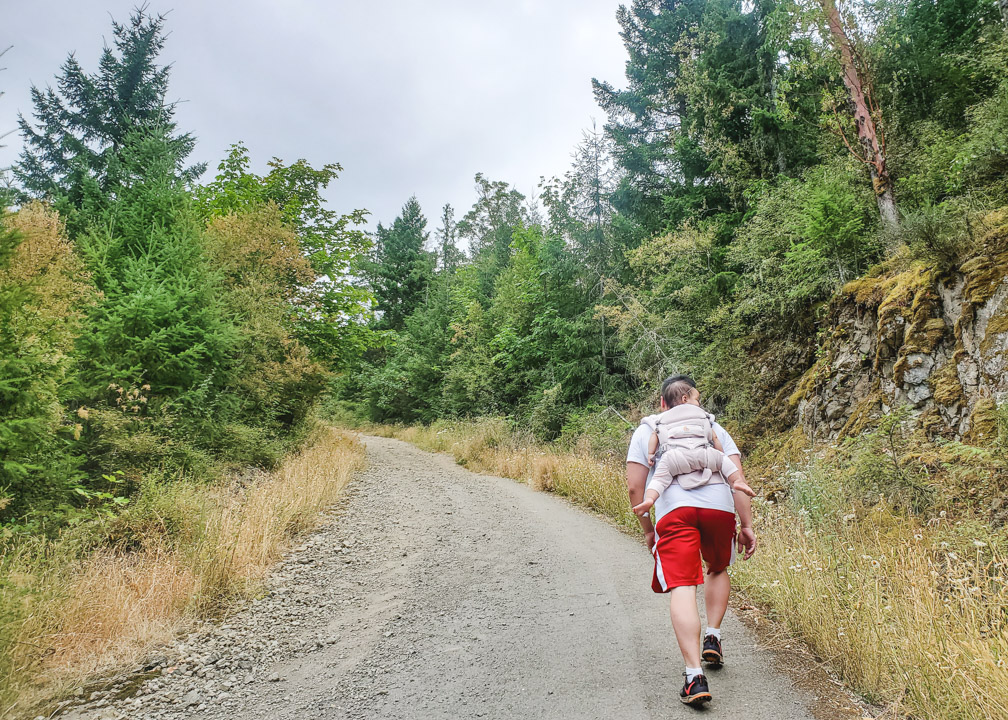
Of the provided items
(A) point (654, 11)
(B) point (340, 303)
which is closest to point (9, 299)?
(B) point (340, 303)

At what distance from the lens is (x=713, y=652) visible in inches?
114

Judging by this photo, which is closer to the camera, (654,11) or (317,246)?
(317,246)

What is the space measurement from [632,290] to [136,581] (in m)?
12.9

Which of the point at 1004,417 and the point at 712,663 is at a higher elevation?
the point at 1004,417

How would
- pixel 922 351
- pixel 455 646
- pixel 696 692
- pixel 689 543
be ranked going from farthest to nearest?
pixel 922 351, pixel 455 646, pixel 689 543, pixel 696 692

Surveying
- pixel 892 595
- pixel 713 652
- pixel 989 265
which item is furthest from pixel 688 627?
pixel 989 265

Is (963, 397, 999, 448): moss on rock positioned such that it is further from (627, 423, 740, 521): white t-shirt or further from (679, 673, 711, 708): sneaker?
(679, 673, 711, 708): sneaker

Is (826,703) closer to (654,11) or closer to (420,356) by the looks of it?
(654,11)

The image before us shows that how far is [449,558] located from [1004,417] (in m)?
6.10

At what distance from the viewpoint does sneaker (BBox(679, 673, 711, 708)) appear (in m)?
2.48

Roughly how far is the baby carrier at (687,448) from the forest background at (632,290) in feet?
4.41

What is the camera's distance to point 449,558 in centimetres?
604

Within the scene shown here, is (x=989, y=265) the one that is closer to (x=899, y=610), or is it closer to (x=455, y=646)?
(x=899, y=610)

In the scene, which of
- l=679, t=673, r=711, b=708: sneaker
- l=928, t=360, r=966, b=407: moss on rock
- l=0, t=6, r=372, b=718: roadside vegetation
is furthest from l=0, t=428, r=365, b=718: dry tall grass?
l=928, t=360, r=966, b=407: moss on rock
